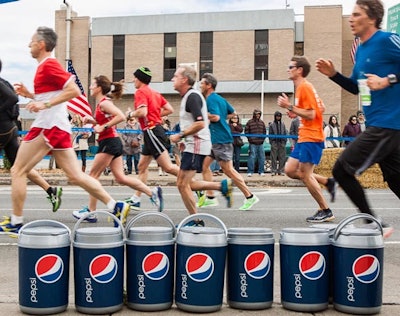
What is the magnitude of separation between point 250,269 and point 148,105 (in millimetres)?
5207

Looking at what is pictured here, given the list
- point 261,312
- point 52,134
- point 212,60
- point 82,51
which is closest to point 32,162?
point 52,134

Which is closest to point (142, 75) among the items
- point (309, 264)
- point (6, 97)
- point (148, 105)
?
point (148, 105)

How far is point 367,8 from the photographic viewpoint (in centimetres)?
516

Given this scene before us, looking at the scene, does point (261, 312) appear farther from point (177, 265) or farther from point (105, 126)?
point (105, 126)

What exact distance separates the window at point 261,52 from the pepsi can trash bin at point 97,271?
46485 mm

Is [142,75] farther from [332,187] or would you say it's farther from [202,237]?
[202,237]

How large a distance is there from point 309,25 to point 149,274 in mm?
47090

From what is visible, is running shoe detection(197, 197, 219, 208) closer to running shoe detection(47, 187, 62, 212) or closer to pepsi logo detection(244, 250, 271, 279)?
running shoe detection(47, 187, 62, 212)

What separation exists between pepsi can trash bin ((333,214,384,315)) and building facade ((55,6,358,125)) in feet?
143

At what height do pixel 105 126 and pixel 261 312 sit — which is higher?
pixel 105 126

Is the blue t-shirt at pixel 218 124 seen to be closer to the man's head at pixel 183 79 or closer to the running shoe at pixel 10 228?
the man's head at pixel 183 79

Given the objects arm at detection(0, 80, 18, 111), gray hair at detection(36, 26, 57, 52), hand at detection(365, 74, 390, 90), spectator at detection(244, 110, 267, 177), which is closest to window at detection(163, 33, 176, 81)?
spectator at detection(244, 110, 267, 177)

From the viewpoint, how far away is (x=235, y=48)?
49.8 meters

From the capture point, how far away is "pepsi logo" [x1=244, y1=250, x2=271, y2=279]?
3900 mm
